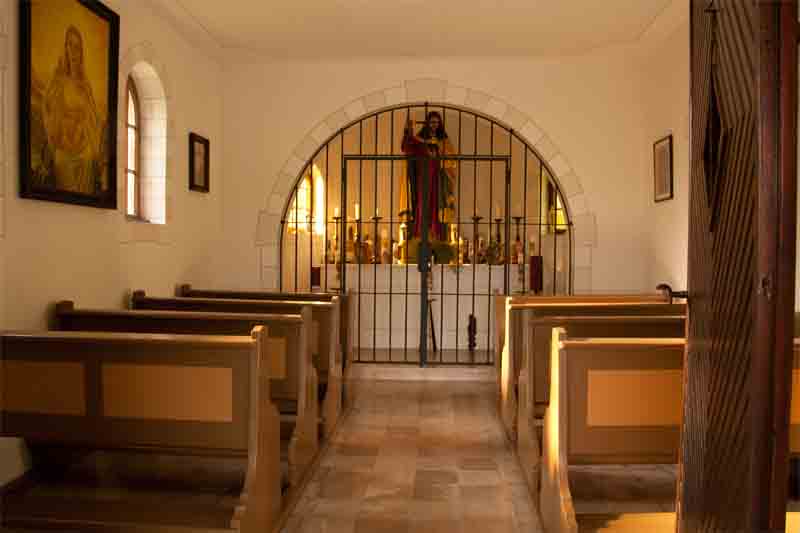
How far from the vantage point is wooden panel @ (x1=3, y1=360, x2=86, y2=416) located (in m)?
3.04

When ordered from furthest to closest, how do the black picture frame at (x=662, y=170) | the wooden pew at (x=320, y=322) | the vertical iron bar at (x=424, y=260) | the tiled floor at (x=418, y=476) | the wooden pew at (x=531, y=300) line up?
the vertical iron bar at (x=424, y=260), the black picture frame at (x=662, y=170), the wooden pew at (x=531, y=300), the wooden pew at (x=320, y=322), the tiled floor at (x=418, y=476)

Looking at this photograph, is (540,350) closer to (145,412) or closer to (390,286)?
(145,412)

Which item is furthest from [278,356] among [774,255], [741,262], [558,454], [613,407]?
[774,255]

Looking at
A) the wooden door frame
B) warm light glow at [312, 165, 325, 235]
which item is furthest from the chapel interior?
warm light glow at [312, 165, 325, 235]

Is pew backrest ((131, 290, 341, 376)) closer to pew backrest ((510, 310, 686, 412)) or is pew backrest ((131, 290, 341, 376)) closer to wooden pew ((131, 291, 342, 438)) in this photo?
wooden pew ((131, 291, 342, 438))

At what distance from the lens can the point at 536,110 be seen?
7.50 meters

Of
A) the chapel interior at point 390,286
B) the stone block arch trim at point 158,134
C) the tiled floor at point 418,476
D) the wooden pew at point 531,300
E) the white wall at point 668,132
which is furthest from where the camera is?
the white wall at point 668,132

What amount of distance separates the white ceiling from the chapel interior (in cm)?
4

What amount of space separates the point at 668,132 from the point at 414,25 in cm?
241

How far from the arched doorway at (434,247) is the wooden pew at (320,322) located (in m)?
1.07

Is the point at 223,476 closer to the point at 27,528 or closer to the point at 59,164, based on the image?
the point at 27,528

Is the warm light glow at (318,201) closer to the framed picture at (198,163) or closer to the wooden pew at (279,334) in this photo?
the framed picture at (198,163)

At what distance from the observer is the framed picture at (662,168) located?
6555 millimetres

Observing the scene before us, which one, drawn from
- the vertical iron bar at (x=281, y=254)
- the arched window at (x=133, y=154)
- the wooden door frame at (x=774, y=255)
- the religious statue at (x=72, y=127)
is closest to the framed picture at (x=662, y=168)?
the vertical iron bar at (x=281, y=254)
